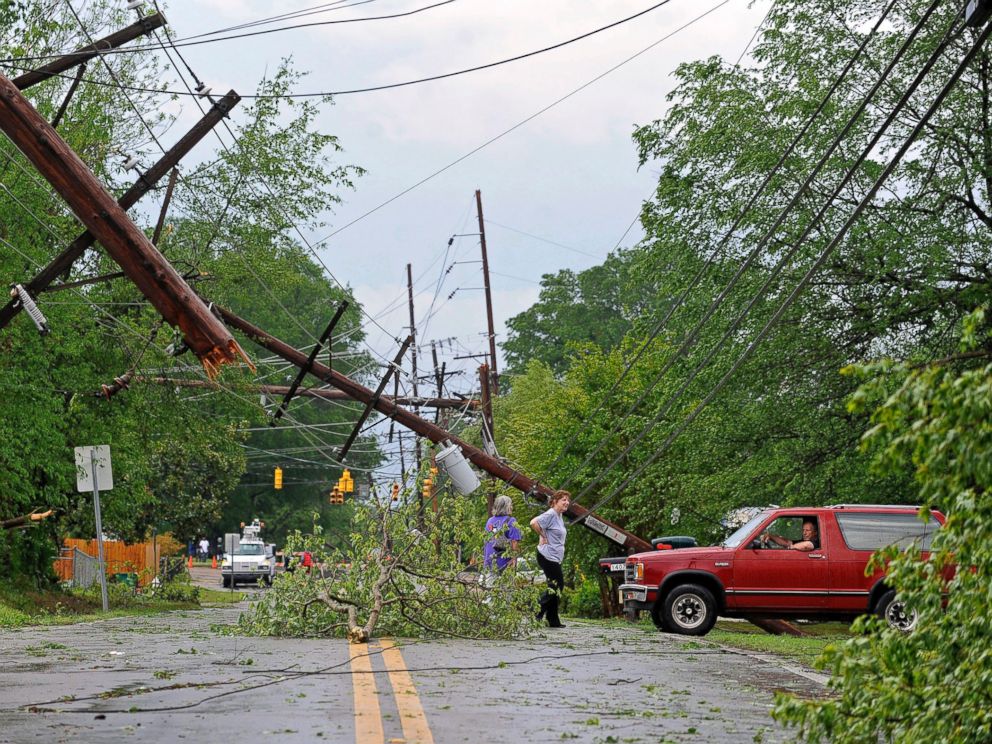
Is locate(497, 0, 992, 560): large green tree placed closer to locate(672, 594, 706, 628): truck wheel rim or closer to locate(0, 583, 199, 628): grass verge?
locate(672, 594, 706, 628): truck wheel rim

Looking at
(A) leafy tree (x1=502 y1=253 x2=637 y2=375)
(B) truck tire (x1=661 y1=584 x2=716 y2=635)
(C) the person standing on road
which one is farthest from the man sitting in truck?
(A) leafy tree (x1=502 y1=253 x2=637 y2=375)

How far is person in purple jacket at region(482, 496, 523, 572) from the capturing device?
17156mm

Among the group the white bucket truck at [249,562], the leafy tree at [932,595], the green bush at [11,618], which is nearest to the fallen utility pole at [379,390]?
the green bush at [11,618]

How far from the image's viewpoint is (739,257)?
2416 centimetres

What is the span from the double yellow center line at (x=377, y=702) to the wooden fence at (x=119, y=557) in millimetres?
20028

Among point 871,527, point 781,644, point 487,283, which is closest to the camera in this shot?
point 781,644

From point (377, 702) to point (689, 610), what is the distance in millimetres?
11778

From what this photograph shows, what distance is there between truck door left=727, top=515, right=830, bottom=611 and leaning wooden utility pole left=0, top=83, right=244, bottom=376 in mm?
9188

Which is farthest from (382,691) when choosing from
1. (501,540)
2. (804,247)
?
(804,247)

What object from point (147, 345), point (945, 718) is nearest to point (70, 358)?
point (147, 345)

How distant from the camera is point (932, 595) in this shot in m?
6.76

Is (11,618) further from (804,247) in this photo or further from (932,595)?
(932,595)

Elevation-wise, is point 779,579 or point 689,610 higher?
point 779,579

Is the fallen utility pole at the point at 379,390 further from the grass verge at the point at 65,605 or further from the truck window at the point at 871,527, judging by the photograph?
the truck window at the point at 871,527
